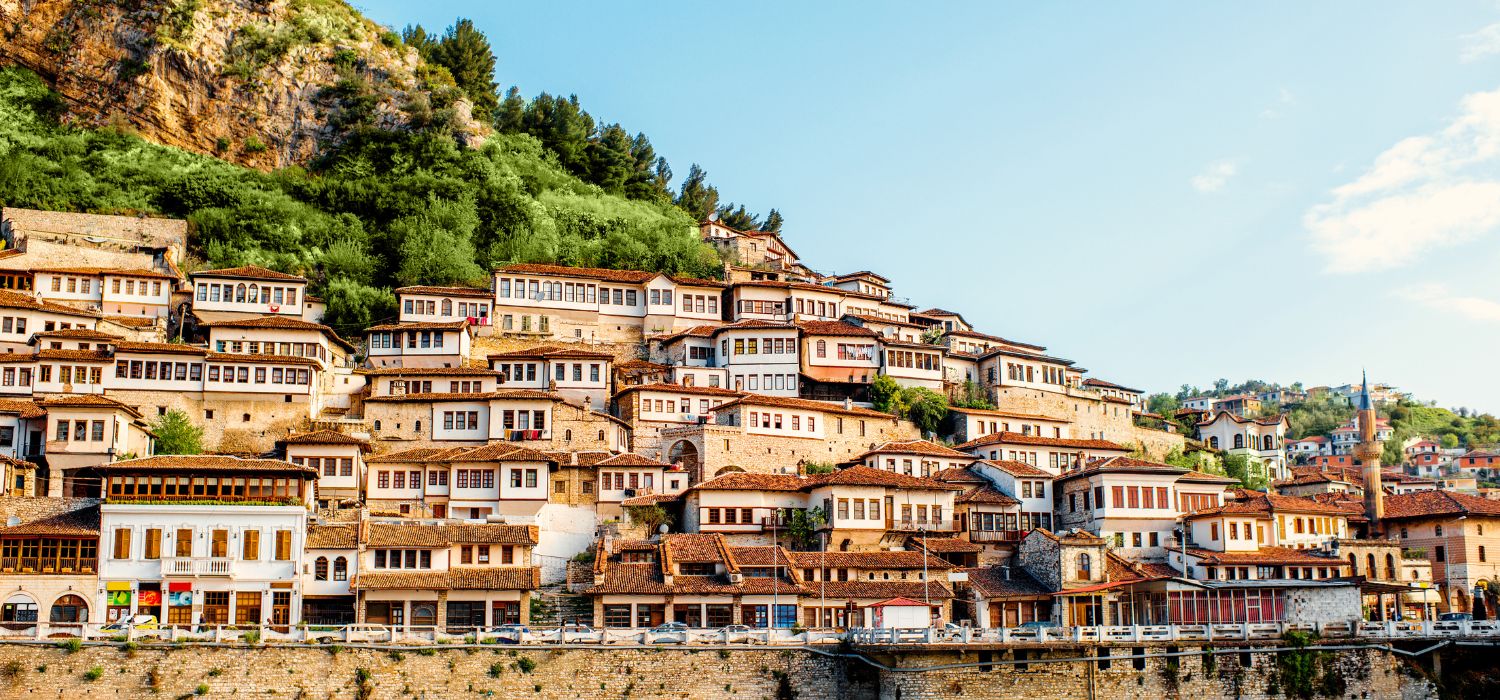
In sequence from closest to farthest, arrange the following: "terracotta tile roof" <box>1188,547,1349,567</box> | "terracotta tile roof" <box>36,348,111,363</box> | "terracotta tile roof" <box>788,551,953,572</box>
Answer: "terracotta tile roof" <box>788,551,953,572</box> → "terracotta tile roof" <box>1188,547,1349,567</box> → "terracotta tile roof" <box>36,348,111,363</box>

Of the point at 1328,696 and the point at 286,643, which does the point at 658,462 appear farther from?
the point at 1328,696

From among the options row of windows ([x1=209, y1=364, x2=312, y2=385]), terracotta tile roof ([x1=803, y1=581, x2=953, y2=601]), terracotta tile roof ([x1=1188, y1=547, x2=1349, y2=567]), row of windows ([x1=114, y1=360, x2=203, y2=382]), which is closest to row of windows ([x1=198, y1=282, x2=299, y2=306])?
row of windows ([x1=114, y1=360, x2=203, y2=382])

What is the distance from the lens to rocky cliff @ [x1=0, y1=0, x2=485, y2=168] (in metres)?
90.5

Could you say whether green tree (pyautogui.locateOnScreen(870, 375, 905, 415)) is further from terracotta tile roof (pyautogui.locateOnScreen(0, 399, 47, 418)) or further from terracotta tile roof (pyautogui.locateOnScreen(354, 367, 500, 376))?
terracotta tile roof (pyautogui.locateOnScreen(0, 399, 47, 418))

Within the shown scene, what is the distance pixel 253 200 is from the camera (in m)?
82.9

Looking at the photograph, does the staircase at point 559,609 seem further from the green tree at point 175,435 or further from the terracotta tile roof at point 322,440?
the green tree at point 175,435

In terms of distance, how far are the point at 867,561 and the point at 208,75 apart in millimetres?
64268

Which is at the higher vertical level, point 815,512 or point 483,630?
point 815,512

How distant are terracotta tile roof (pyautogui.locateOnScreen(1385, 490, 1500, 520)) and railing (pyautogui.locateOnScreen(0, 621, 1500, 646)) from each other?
16.8 metres

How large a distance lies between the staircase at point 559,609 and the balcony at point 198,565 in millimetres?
10629

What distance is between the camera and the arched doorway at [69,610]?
4484 cm

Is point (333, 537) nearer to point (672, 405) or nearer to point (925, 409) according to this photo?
point (672, 405)

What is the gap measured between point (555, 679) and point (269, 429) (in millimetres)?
26303

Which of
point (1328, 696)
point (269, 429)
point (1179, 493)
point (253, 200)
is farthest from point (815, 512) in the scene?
point (253, 200)
